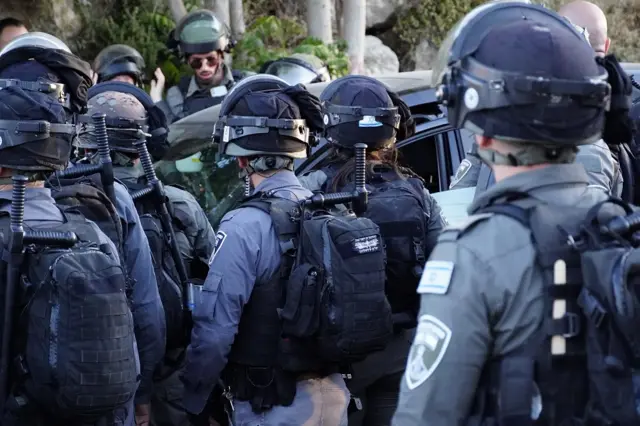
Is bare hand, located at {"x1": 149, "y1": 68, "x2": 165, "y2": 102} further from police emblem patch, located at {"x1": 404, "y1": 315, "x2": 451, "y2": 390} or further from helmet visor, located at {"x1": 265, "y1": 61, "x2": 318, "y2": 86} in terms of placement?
police emblem patch, located at {"x1": 404, "y1": 315, "x2": 451, "y2": 390}

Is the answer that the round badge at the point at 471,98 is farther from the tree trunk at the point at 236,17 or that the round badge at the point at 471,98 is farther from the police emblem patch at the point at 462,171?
the tree trunk at the point at 236,17

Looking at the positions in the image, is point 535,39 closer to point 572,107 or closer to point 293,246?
point 572,107

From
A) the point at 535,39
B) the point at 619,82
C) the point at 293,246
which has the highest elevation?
the point at 535,39

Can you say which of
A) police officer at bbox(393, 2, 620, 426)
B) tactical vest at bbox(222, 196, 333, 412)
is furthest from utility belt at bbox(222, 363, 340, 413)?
police officer at bbox(393, 2, 620, 426)

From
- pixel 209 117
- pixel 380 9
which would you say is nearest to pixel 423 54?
pixel 380 9

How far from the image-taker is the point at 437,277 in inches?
91.2

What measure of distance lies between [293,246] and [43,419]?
113 centimetres

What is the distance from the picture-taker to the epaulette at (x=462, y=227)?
2.35 metres

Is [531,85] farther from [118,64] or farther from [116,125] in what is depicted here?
[118,64]

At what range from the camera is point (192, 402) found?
391 cm

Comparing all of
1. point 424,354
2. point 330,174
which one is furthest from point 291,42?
point 424,354

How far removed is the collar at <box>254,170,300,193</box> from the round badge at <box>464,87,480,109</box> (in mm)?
1678

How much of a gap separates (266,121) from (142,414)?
4.51ft

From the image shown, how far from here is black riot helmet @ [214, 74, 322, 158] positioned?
161 inches
